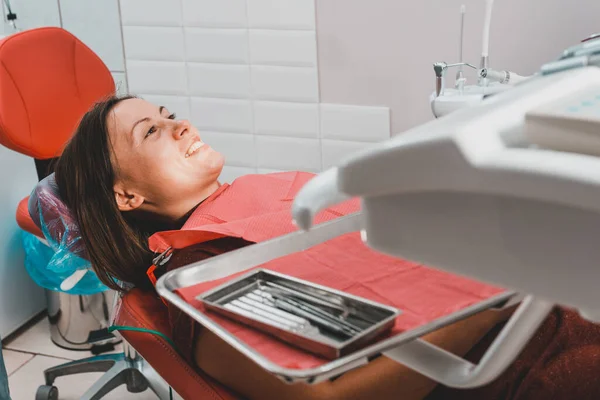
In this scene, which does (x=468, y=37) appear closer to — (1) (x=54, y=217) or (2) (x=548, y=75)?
(1) (x=54, y=217)

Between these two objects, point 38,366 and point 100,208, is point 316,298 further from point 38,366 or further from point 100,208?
point 38,366

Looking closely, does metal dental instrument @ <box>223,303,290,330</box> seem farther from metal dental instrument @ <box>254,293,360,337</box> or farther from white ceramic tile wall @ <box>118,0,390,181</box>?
white ceramic tile wall @ <box>118,0,390,181</box>

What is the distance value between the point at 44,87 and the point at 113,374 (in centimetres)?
101

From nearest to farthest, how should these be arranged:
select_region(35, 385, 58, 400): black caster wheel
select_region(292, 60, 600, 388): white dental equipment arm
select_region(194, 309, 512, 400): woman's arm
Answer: select_region(292, 60, 600, 388): white dental equipment arm → select_region(194, 309, 512, 400): woman's arm → select_region(35, 385, 58, 400): black caster wheel

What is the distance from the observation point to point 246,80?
9.50 feet

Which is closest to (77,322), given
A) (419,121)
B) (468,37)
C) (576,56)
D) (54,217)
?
(54,217)

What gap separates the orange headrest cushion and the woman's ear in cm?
41

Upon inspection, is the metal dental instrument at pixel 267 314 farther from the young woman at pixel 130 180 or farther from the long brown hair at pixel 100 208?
the long brown hair at pixel 100 208

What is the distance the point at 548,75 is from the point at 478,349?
782 mm

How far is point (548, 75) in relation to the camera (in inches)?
29.0

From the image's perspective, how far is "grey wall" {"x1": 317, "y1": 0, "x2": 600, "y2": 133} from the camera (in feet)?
7.83

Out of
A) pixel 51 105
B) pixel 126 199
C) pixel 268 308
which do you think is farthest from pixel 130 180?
pixel 268 308

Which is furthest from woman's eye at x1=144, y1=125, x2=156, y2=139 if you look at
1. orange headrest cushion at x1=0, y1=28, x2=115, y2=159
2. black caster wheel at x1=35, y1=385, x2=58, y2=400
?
black caster wheel at x1=35, y1=385, x2=58, y2=400

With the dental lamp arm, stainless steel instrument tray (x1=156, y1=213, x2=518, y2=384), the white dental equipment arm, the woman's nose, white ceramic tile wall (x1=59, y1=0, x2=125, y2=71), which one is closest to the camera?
the white dental equipment arm
